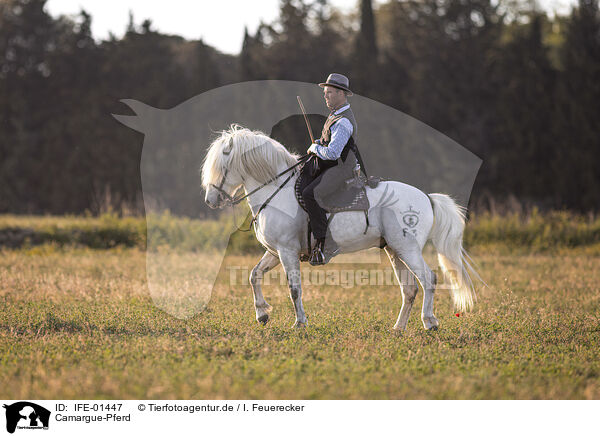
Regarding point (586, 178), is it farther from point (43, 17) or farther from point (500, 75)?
point (43, 17)

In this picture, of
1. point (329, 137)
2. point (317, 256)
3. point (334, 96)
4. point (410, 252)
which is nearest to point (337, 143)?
point (329, 137)

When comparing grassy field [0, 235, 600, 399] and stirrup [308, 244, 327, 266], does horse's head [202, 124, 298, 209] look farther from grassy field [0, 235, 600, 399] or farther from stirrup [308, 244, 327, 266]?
grassy field [0, 235, 600, 399]

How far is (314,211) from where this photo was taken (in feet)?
23.2

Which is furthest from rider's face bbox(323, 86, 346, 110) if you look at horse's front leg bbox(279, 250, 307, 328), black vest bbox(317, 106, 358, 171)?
horse's front leg bbox(279, 250, 307, 328)

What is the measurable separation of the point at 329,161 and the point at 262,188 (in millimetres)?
921

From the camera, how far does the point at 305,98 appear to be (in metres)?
22.3

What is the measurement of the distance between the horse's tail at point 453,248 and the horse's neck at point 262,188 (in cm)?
199

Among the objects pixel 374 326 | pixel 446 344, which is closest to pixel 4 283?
pixel 374 326

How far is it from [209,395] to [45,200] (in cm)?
2950

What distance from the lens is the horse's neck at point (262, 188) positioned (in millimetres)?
7352

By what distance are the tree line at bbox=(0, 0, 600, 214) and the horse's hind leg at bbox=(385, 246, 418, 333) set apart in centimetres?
2058

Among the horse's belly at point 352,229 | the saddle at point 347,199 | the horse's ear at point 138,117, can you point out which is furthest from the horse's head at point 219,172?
the horse's ear at point 138,117
